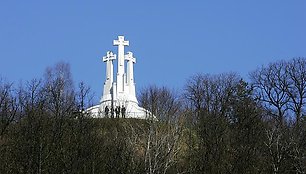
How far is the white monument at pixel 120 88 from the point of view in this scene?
49.6m

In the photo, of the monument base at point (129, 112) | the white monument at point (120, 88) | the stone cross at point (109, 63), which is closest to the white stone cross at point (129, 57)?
the white monument at point (120, 88)

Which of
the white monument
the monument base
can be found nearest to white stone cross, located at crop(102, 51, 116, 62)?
the white monument

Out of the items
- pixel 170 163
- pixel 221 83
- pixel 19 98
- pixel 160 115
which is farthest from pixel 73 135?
pixel 221 83

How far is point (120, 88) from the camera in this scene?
51125 mm

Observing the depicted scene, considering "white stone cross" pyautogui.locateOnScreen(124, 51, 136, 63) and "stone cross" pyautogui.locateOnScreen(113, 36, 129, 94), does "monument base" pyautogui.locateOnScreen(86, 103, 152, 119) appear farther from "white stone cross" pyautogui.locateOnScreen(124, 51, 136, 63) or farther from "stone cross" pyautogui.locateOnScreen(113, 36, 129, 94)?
"white stone cross" pyautogui.locateOnScreen(124, 51, 136, 63)

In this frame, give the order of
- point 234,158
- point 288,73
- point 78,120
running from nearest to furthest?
point 78,120 < point 234,158 < point 288,73

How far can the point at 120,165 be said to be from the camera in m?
27.7

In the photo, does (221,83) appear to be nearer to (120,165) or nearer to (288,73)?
(288,73)

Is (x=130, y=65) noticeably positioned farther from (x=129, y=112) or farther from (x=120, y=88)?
(x=129, y=112)

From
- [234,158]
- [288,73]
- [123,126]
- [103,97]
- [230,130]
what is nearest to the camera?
[234,158]

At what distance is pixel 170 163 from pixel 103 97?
61.4 ft

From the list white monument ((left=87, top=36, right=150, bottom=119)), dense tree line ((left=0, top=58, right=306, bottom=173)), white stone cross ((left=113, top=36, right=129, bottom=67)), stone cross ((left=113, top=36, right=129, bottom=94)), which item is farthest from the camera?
white stone cross ((left=113, top=36, right=129, bottom=67))

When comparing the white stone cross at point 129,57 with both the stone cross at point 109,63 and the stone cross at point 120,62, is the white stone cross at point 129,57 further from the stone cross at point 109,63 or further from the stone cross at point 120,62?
the stone cross at point 109,63

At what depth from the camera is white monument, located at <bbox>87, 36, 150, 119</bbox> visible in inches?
1953
